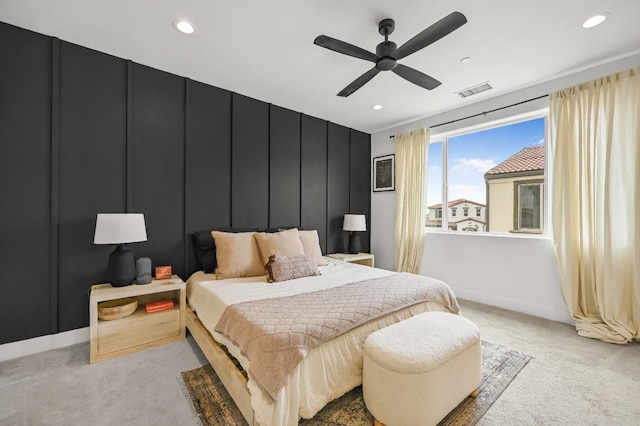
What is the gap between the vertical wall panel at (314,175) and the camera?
412 centimetres

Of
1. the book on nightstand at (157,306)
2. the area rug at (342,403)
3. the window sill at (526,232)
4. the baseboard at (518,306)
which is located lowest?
the area rug at (342,403)

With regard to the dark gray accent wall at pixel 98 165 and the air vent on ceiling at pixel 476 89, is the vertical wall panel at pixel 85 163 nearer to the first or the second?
the dark gray accent wall at pixel 98 165

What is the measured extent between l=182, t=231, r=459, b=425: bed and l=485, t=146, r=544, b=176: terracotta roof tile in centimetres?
215

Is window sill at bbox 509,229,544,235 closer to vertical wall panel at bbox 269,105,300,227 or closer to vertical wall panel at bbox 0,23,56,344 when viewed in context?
vertical wall panel at bbox 269,105,300,227

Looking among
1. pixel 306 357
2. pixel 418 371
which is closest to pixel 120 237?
pixel 306 357

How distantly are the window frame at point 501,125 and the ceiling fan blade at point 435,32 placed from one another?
213 cm

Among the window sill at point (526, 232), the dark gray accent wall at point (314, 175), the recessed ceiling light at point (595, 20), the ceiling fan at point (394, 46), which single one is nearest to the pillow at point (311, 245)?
the dark gray accent wall at point (314, 175)

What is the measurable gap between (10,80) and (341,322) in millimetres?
3147

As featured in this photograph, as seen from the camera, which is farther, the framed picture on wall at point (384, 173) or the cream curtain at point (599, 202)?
the framed picture on wall at point (384, 173)

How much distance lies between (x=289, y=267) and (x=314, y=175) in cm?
192

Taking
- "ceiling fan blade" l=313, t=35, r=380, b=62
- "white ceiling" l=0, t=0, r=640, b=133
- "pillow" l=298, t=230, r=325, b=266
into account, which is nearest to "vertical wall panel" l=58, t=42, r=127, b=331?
"white ceiling" l=0, t=0, r=640, b=133

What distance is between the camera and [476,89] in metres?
3.30

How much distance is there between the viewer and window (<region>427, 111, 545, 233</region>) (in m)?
3.39

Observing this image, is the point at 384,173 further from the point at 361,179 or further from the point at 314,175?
the point at 314,175
